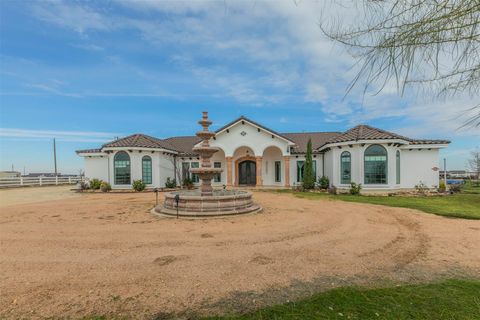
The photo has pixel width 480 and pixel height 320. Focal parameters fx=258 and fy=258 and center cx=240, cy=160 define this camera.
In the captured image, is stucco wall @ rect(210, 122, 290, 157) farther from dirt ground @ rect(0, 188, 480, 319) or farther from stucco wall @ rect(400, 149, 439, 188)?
dirt ground @ rect(0, 188, 480, 319)

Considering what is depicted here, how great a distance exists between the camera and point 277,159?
2406 centimetres

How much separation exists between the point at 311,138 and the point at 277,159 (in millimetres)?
5602

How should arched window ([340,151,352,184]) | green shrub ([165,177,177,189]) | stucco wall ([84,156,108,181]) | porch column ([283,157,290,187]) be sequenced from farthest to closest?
1. stucco wall ([84,156,108,181])
2. green shrub ([165,177,177,189])
3. porch column ([283,157,290,187])
4. arched window ([340,151,352,184])

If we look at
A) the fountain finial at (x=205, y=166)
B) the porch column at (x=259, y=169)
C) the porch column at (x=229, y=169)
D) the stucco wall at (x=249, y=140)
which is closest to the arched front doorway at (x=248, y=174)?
the porch column at (x=229, y=169)

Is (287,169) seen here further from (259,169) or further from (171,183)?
(171,183)

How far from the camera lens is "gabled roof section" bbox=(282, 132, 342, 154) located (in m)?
25.3

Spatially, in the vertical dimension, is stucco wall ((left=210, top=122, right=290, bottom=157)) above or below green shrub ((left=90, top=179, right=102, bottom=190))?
above

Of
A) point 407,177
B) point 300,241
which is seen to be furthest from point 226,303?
point 407,177

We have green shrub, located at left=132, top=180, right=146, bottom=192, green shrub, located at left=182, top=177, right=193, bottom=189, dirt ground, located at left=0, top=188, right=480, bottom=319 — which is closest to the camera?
dirt ground, located at left=0, top=188, right=480, bottom=319

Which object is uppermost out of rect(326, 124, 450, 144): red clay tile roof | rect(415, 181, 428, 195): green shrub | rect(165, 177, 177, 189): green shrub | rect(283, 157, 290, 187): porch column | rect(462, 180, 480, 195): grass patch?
rect(326, 124, 450, 144): red clay tile roof

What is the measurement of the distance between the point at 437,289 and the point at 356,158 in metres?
15.5

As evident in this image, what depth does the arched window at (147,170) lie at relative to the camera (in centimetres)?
2219

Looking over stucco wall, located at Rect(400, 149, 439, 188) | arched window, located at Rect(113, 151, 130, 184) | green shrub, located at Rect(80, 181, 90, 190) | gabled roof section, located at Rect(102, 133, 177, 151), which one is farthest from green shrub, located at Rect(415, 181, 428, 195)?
green shrub, located at Rect(80, 181, 90, 190)

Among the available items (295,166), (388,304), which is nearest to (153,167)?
(295,166)
